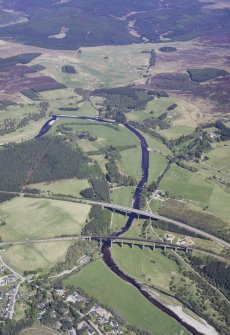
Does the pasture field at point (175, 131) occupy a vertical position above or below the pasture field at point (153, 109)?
above

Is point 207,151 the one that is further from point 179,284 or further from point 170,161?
point 179,284

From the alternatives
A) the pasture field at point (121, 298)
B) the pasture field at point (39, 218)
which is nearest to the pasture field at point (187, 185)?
the pasture field at point (39, 218)

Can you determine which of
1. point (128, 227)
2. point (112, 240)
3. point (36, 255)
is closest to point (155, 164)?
point (128, 227)

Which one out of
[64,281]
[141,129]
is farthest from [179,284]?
[141,129]

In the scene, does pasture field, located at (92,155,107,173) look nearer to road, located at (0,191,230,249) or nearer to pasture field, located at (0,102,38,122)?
road, located at (0,191,230,249)

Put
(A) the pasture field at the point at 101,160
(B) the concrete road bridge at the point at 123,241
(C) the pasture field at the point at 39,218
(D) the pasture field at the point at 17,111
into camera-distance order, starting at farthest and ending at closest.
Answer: (D) the pasture field at the point at 17,111, (A) the pasture field at the point at 101,160, (C) the pasture field at the point at 39,218, (B) the concrete road bridge at the point at 123,241

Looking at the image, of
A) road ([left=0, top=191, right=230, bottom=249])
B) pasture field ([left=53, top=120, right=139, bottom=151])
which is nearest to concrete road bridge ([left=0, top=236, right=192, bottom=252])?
road ([left=0, top=191, right=230, bottom=249])

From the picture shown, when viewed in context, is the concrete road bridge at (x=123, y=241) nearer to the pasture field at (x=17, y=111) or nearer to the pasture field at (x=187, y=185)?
the pasture field at (x=187, y=185)
